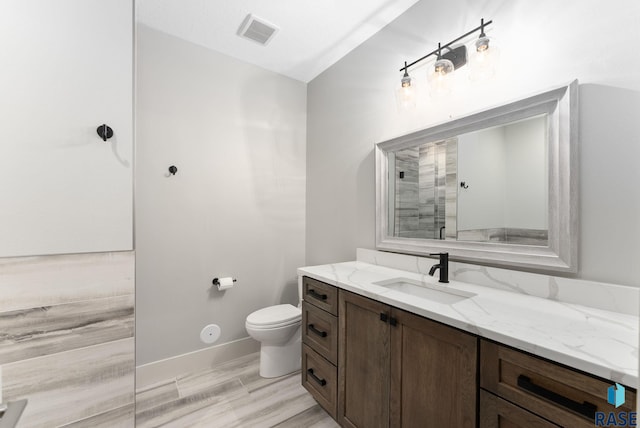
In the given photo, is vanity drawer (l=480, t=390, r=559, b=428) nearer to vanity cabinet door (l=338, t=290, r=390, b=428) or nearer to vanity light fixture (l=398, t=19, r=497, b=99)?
vanity cabinet door (l=338, t=290, r=390, b=428)

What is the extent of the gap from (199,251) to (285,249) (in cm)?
79

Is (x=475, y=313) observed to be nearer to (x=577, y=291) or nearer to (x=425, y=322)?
(x=425, y=322)

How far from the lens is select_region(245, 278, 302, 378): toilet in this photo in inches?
76.9

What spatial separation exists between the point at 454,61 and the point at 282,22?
1.22 m

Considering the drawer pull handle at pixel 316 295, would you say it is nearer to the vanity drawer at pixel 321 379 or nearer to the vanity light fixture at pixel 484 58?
the vanity drawer at pixel 321 379

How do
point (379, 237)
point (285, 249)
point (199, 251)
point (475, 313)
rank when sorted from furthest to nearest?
point (285, 249)
point (199, 251)
point (379, 237)
point (475, 313)

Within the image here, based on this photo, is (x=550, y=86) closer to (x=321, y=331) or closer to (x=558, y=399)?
(x=558, y=399)

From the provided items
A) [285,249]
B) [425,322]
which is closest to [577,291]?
[425,322]

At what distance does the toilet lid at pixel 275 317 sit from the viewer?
1.95m

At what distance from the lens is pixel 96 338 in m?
1.24

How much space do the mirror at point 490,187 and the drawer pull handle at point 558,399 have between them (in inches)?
24.3

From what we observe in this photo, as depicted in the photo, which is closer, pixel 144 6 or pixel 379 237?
pixel 144 6

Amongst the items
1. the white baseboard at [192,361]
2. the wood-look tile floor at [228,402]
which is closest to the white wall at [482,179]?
the wood-look tile floor at [228,402]

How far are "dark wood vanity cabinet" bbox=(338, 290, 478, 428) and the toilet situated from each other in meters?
0.66
